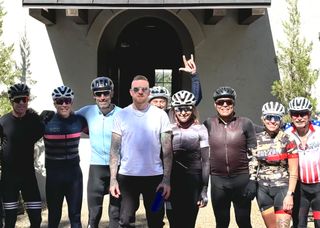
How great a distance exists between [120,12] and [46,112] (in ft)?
12.4

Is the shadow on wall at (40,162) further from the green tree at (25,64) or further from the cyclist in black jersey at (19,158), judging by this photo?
the cyclist in black jersey at (19,158)

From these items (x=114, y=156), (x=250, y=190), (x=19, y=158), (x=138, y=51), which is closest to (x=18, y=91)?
(x=19, y=158)

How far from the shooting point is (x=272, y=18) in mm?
8250

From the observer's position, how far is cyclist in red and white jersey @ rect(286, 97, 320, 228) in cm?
469

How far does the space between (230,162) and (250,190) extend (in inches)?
13.5

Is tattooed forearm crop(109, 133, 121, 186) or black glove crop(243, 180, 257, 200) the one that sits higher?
tattooed forearm crop(109, 133, 121, 186)

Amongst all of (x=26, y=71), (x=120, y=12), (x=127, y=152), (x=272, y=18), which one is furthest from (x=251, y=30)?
(x=127, y=152)

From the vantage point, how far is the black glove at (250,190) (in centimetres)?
462

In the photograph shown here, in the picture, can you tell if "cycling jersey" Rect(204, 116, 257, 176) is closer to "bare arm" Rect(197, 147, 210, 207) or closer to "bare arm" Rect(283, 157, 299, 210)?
"bare arm" Rect(197, 147, 210, 207)

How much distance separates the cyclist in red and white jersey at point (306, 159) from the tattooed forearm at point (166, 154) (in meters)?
1.36

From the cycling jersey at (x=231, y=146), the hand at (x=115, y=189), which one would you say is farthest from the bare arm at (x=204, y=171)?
the hand at (x=115, y=189)

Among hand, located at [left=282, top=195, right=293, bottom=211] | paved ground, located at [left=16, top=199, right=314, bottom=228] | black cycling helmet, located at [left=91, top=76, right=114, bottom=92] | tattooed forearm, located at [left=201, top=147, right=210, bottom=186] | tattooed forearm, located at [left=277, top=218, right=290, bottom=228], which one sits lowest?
paved ground, located at [left=16, top=199, right=314, bottom=228]

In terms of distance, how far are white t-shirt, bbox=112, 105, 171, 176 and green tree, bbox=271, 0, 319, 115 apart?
13.6 ft

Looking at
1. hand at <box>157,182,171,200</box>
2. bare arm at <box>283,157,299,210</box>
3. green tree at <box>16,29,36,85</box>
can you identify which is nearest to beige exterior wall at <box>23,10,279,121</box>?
green tree at <box>16,29,36,85</box>
